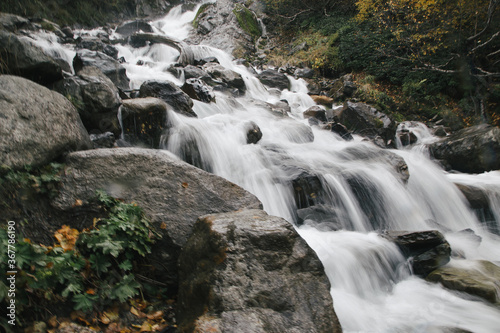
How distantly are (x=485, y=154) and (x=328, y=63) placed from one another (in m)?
10.5

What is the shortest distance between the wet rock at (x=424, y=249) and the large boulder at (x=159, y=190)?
248 centimetres

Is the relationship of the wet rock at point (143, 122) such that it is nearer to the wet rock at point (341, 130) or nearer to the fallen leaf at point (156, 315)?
the fallen leaf at point (156, 315)

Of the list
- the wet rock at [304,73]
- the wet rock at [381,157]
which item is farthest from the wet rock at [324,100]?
the wet rock at [381,157]

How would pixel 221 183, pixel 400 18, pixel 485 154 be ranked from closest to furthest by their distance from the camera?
pixel 221 183 < pixel 485 154 < pixel 400 18

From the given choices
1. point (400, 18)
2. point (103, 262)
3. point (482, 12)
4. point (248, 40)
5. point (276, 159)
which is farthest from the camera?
point (248, 40)

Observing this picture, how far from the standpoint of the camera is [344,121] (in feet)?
35.2

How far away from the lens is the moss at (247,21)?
2142 cm

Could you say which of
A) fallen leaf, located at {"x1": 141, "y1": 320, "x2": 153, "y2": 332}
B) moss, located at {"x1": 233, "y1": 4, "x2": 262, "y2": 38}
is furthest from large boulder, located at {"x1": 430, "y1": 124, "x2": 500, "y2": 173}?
moss, located at {"x1": 233, "y1": 4, "x2": 262, "y2": 38}

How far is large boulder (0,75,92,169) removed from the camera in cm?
292

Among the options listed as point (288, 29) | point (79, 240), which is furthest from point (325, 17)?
point (79, 240)

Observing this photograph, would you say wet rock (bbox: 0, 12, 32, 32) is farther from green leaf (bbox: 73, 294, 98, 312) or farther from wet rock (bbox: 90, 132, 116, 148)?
green leaf (bbox: 73, 294, 98, 312)

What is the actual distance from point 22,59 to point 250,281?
5.10 meters

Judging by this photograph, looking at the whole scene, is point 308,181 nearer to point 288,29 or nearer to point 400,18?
point 400,18

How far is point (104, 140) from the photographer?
502 centimetres
